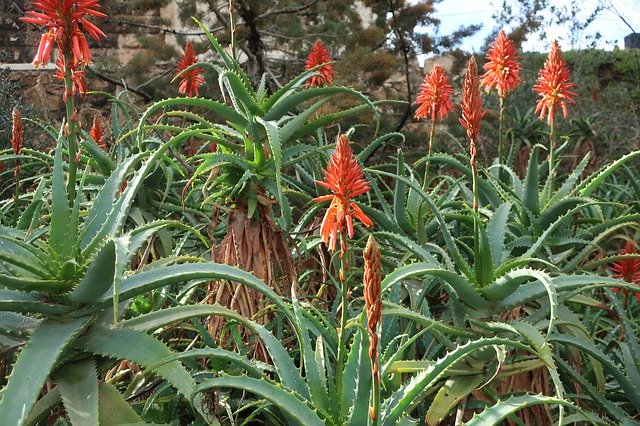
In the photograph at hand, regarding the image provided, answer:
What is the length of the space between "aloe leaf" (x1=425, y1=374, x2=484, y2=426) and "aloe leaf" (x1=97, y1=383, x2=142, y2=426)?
650 mm

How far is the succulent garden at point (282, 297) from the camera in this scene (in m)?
1.38

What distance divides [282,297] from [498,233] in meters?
0.62

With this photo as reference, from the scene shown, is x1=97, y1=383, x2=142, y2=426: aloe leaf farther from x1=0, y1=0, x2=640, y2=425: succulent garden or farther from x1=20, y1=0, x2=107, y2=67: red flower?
x1=20, y1=0, x2=107, y2=67: red flower

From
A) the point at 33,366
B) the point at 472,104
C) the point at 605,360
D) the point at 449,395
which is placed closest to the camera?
the point at 33,366

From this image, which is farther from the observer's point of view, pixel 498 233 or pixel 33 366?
pixel 498 233

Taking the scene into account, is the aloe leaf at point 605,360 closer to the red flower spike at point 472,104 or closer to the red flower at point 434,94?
the red flower spike at point 472,104

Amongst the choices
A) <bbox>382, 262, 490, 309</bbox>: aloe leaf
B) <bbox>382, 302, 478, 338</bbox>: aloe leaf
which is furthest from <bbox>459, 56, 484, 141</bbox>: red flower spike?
<bbox>382, 302, 478, 338</bbox>: aloe leaf

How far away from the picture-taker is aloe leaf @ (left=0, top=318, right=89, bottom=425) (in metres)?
1.25

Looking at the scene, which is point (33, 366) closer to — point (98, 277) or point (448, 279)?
point (98, 277)

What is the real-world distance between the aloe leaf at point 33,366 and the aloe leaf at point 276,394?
26 cm

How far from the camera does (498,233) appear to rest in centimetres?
208

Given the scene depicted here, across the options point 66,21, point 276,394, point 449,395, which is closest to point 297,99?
point 66,21

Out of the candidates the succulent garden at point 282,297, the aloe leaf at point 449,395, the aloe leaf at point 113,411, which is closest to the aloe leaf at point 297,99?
the succulent garden at point 282,297

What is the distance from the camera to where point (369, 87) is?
25.0 ft
